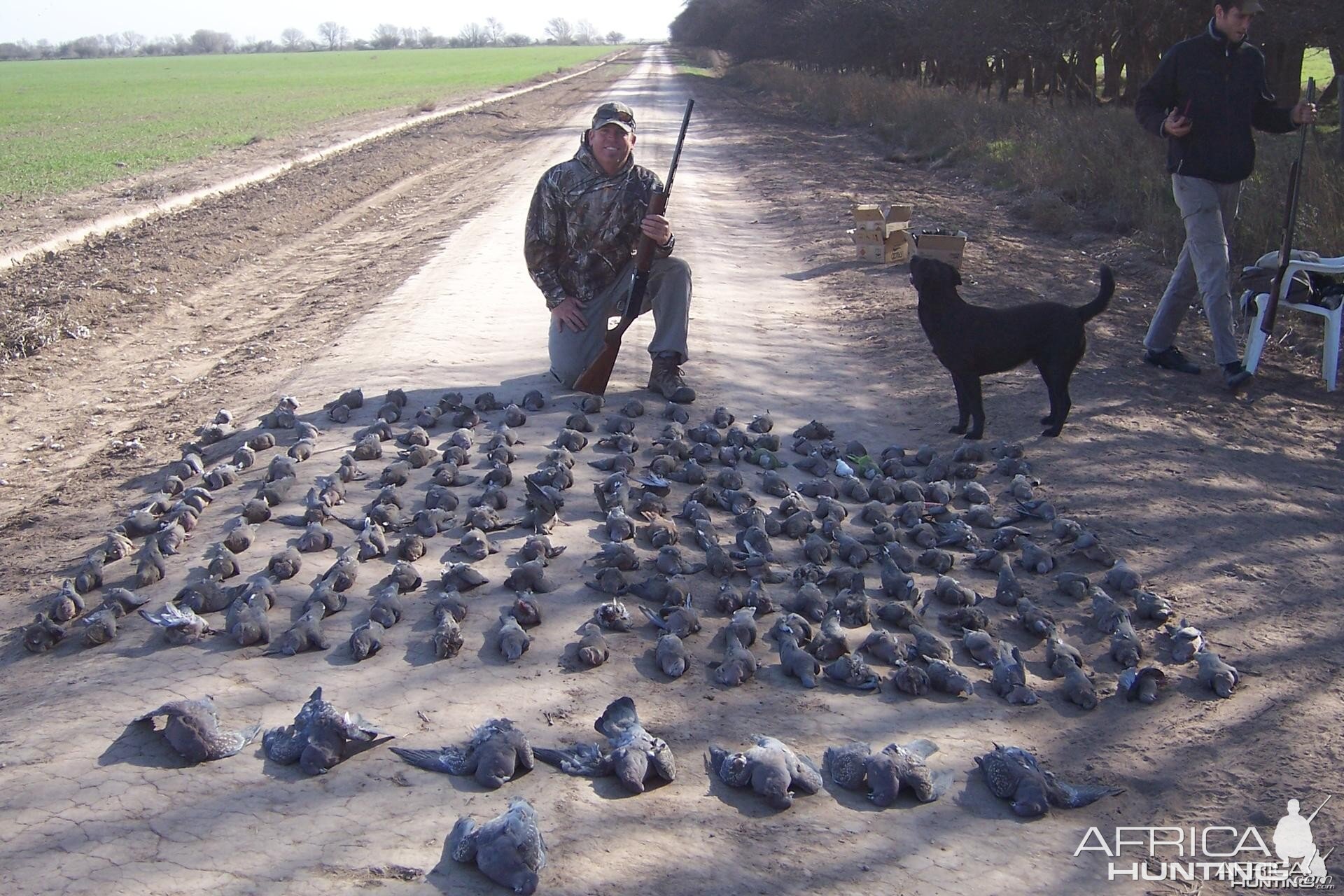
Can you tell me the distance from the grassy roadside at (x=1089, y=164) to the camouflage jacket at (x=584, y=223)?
19.6 feet

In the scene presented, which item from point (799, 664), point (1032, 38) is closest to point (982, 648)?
point (799, 664)

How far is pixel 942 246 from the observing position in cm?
940

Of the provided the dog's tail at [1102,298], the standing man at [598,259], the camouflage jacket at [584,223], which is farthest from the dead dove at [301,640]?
the dog's tail at [1102,298]

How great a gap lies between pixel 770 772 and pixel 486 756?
830mm

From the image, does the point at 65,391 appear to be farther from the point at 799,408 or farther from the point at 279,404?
the point at 799,408

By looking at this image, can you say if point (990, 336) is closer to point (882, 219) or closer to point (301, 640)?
point (301, 640)

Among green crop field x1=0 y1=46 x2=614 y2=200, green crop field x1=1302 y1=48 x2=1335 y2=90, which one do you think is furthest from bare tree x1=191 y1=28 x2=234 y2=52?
green crop field x1=1302 y1=48 x2=1335 y2=90

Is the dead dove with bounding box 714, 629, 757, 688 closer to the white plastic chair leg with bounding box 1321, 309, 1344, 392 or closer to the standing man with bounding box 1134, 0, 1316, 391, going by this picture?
the standing man with bounding box 1134, 0, 1316, 391

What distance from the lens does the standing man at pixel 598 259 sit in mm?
6609

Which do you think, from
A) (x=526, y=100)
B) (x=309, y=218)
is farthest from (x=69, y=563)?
(x=526, y=100)

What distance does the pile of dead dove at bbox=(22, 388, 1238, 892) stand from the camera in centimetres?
313

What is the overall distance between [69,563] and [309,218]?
11.4m

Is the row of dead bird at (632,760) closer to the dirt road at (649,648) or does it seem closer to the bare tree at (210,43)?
the dirt road at (649,648)

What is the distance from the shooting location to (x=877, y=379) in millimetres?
7312
